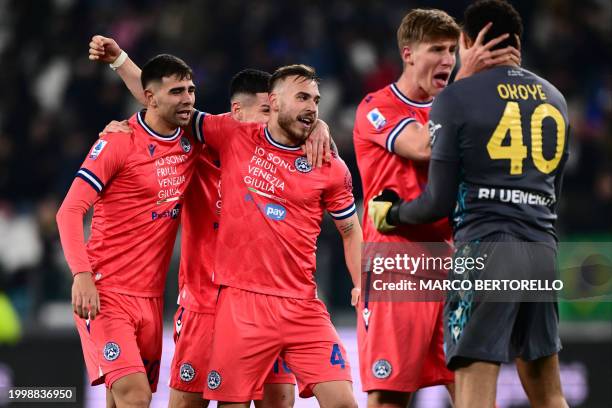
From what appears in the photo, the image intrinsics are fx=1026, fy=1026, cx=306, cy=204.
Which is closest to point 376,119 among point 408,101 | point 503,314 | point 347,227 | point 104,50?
point 408,101

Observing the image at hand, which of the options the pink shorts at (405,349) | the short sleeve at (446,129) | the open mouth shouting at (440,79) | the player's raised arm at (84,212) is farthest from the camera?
the open mouth shouting at (440,79)

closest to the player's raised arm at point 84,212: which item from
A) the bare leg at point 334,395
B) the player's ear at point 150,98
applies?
the player's ear at point 150,98

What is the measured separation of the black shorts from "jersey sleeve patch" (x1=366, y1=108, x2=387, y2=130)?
3.71 feet

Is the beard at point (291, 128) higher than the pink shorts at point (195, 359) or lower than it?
Result: higher

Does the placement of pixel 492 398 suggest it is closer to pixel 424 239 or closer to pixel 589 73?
pixel 424 239

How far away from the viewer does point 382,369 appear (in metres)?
5.67

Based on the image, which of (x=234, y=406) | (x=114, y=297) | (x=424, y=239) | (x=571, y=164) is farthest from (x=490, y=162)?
(x=571, y=164)

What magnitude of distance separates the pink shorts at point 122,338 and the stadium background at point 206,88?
3.62 metres

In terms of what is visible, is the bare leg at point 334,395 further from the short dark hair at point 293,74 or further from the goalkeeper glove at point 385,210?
the short dark hair at point 293,74

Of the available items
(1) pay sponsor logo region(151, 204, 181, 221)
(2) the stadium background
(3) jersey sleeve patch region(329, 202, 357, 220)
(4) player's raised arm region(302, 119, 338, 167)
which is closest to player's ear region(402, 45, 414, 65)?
(4) player's raised arm region(302, 119, 338, 167)

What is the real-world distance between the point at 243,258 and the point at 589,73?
847 centimetres

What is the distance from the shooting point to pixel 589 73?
13133mm

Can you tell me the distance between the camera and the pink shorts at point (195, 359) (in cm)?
629

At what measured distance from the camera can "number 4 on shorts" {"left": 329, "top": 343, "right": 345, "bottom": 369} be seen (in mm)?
5904
